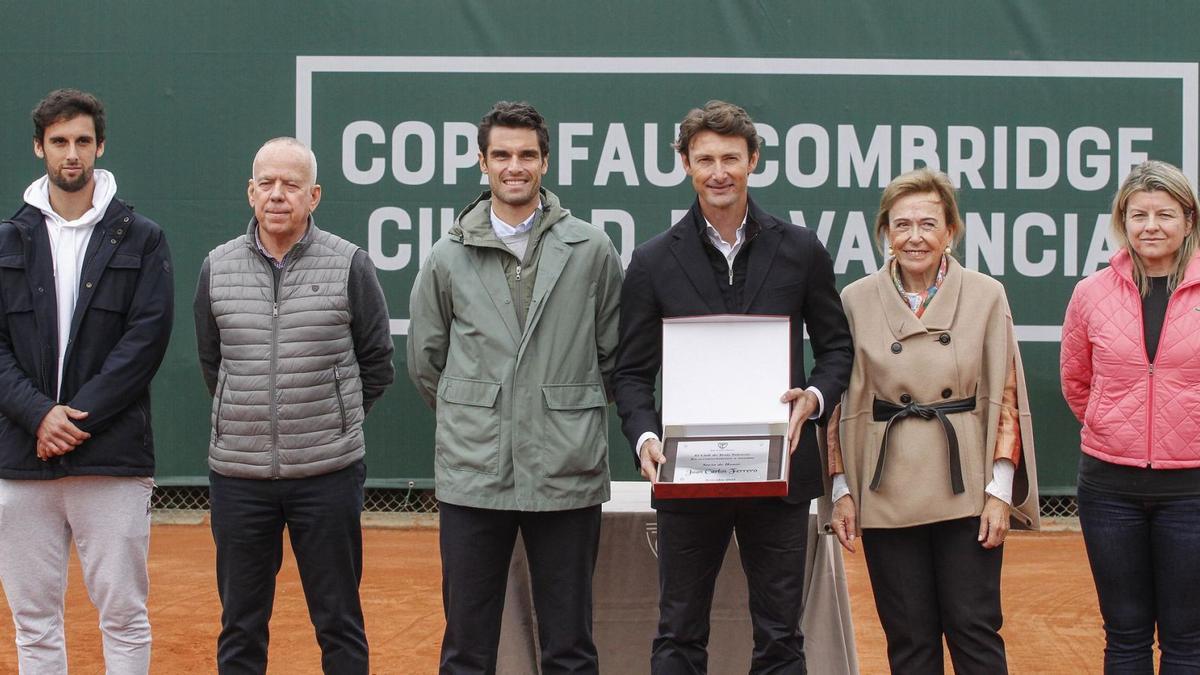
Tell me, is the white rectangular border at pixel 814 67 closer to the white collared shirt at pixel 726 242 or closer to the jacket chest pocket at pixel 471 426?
the jacket chest pocket at pixel 471 426

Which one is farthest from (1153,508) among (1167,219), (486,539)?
(486,539)

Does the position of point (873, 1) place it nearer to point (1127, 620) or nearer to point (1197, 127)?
point (1197, 127)

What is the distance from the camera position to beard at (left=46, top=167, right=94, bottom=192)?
332 centimetres

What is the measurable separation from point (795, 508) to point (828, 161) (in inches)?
145

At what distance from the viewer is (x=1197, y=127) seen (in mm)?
6406

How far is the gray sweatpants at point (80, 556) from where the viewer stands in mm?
3270

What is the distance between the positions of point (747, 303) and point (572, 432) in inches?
20.6

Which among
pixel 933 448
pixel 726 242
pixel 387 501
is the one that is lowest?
pixel 387 501

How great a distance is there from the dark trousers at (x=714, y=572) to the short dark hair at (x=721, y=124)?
33.8 inches

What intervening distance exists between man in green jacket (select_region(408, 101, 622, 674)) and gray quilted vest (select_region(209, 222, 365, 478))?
0.86 ft

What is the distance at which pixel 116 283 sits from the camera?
333 centimetres

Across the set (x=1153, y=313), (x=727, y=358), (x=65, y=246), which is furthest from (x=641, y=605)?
(x=65, y=246)

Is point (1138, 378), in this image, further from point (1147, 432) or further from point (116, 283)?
point (116, 283)

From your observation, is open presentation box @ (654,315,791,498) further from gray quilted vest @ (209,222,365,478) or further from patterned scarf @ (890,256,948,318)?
gray quilted vest @ (209,222,365,478)
